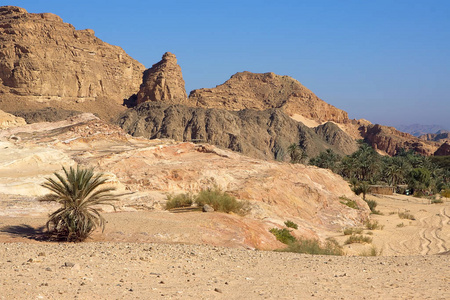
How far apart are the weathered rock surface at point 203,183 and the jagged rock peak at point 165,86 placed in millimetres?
76543

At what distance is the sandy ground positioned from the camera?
7215 mm

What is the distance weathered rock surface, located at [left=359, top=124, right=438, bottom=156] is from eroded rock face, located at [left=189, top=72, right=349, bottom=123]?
1193cm

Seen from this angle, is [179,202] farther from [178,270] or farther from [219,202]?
[178,270]

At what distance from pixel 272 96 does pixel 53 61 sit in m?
65.6

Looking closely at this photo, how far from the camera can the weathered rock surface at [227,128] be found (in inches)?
3607

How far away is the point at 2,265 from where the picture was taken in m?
8.16

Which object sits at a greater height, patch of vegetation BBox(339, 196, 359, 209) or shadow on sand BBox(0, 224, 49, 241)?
patch of vegetation BBox(339, 196, 359, 209)

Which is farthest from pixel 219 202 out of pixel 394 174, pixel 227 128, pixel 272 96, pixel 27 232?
pixel 272 96

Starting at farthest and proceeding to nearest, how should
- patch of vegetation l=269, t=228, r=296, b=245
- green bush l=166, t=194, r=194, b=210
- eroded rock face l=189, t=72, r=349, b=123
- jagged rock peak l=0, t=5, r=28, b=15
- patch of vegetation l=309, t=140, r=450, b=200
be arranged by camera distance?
eroded rock face l=189, t=72, r=349, b=123 < jagged rock peak l=0, t=5, r=28, b=15 < patch of vegetation l=309, t=140, r=450, b=200 < green bush l=166, t=194, r=194, b=210 < patch of vegetation l=269, t=228, r=296, b=245

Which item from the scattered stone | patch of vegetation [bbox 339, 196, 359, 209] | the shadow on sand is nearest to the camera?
the shadow on sand

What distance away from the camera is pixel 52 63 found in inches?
3711

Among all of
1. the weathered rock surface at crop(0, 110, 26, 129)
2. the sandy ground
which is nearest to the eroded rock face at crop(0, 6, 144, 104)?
the weathered rock surface at crop(0, 110, 26, 129)

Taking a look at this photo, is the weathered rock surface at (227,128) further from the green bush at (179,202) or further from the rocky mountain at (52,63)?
the green bush at (179,202)

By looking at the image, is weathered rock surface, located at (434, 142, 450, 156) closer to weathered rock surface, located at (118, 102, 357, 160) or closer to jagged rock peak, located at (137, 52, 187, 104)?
weathered rock surface, located at (118, 102, 357, 160)
